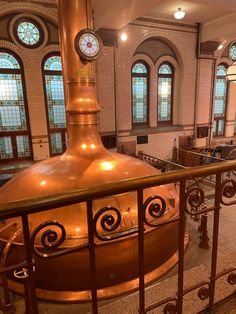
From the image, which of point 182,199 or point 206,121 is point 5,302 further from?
point 206,121

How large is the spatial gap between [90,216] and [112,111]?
22.0ft

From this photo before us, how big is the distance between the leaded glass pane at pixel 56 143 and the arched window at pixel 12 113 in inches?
25.3

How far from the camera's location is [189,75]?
8.45 meters

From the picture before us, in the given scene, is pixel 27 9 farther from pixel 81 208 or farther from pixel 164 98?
pixel 81 208

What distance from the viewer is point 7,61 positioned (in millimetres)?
6219

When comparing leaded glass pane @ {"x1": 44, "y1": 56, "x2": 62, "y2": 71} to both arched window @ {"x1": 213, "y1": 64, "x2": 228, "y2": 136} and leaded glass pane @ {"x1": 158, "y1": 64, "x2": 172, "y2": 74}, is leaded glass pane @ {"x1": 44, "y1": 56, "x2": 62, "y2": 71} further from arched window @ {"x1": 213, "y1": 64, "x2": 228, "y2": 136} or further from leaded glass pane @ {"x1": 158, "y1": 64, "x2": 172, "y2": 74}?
arched window @ {"x1": 213, "y1": 64, "x2": 228, "y2": 136}

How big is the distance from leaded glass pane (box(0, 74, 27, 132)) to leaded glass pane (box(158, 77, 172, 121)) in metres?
4.50

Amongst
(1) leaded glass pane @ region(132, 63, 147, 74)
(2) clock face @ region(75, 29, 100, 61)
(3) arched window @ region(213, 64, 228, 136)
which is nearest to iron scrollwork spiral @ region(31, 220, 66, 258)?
(2) clock face @ region(75, 29, 100, 61)

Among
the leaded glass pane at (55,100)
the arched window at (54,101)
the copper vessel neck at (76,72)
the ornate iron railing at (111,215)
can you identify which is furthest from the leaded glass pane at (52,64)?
the ornate iron railing at (111,215)

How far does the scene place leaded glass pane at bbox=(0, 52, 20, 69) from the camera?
616 centimetres

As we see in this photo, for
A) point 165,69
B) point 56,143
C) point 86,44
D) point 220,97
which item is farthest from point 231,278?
point 220,97

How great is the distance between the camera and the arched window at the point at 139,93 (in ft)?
26.2

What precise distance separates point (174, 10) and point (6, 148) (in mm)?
6104

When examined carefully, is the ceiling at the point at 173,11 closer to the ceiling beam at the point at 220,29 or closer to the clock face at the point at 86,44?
the ceiling beam at the point at 220,29
